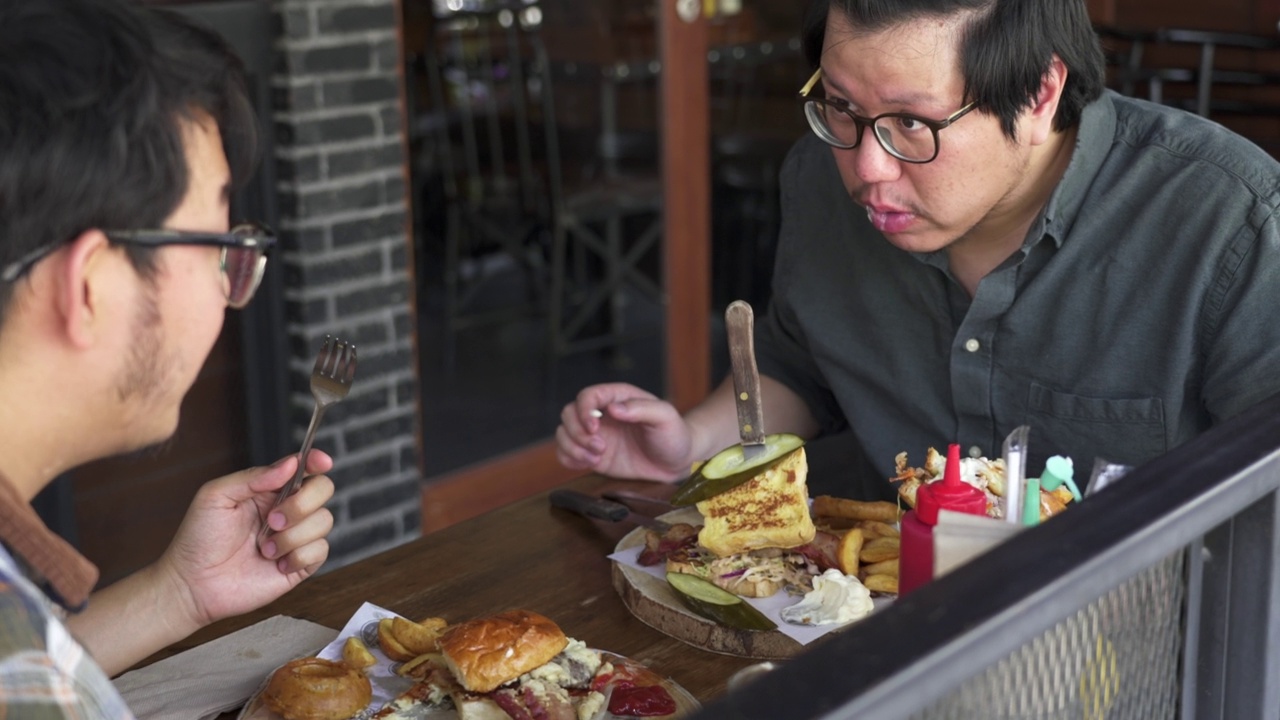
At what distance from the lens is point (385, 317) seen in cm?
339

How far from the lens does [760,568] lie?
1585mm

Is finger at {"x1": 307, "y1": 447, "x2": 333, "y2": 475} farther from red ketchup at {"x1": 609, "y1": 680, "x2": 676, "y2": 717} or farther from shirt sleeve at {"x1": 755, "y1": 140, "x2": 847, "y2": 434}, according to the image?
shirt sleeve at {"x1": 755, "y1": 140, "x2": 847, "y2": 434}

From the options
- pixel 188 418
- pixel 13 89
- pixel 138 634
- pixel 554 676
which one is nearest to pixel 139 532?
pixel 188 418

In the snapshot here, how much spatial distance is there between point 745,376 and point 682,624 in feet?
0.92

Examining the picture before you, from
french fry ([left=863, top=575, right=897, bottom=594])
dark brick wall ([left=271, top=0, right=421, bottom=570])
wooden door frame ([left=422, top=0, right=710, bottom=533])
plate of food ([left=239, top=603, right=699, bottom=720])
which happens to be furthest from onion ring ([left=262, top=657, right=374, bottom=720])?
wooden door frame ([left=422, top=0, right=710, bottom=533])

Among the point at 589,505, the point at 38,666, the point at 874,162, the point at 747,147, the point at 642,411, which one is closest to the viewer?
the point at 38,666

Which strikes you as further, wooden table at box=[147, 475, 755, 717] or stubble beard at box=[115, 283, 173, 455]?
wooden table at box=[147, 475, 755, 717]

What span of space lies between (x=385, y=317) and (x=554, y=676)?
6.98 feet

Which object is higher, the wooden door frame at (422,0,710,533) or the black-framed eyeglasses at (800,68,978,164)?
the black-framed eyeglasses at (800,68,978,164)

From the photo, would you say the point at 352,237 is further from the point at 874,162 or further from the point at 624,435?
the point at 874,162

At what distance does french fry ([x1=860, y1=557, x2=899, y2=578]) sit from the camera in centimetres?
157

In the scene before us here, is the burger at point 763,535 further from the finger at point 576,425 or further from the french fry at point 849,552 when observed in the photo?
the finger at point 576,425

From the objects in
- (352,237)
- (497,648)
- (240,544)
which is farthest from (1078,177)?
(352,237)

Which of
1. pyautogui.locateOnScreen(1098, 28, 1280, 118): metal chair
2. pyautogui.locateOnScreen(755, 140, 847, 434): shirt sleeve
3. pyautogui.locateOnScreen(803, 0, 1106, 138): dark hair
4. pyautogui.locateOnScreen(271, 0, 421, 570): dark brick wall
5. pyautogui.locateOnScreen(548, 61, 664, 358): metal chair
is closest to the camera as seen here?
pyautogui.locateOnScreen(803, 0, 1106, 138): dark hair
